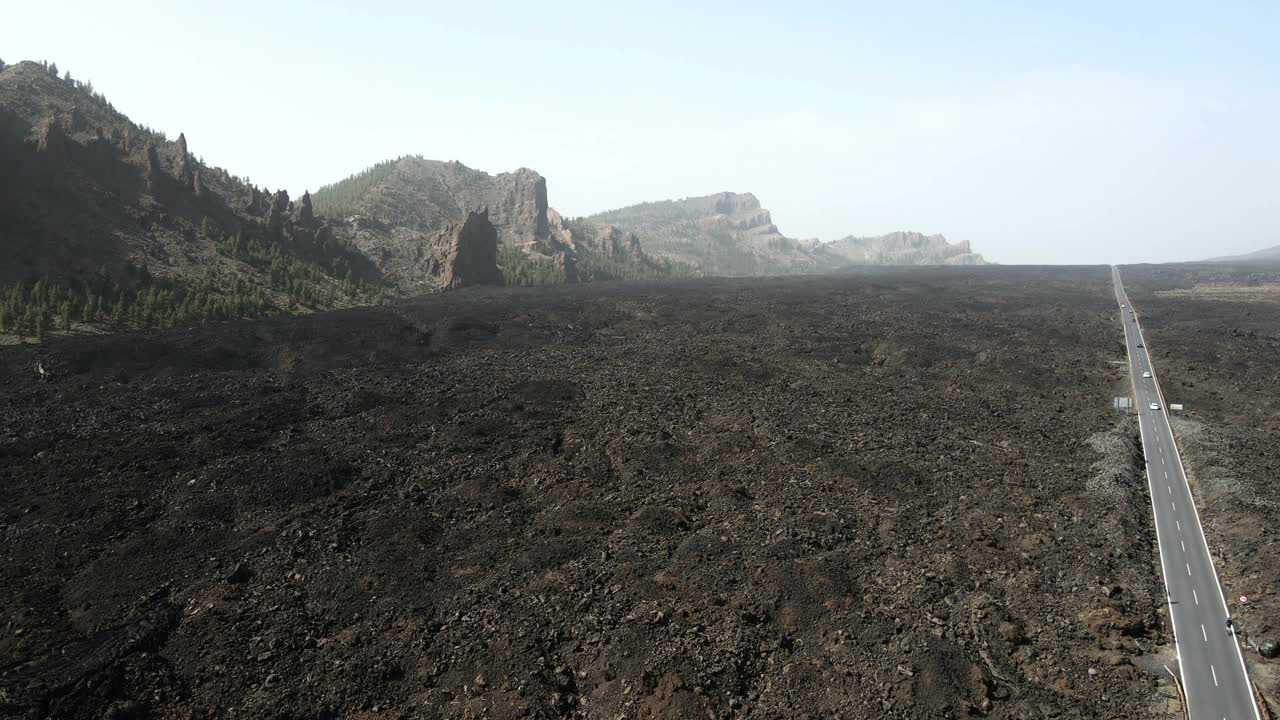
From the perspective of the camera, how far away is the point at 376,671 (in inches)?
878

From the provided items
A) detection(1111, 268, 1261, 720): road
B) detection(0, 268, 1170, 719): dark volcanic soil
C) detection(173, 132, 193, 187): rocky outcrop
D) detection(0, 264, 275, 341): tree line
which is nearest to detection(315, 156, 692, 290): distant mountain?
detection(173, 132, 193, 187): rocky outcrop

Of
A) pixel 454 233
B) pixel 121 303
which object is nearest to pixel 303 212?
pixel 454 233

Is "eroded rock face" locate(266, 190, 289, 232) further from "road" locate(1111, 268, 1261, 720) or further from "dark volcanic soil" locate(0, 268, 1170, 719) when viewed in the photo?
"road" locate(1111, 268, 1261, 720)

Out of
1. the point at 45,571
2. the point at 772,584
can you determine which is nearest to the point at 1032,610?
the point at 772,584

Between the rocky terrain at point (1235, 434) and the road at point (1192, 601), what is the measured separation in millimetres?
529

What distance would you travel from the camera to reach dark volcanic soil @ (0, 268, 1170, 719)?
21922 mm

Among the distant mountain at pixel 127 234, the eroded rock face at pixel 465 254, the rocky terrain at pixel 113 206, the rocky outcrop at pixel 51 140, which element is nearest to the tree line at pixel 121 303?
the distant mountain at pixel 127 234

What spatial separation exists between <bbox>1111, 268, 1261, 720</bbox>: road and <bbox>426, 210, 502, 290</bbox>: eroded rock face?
10551 cm

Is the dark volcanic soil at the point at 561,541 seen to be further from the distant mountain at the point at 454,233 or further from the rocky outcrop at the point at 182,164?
the distant mountain at the point at 454,233

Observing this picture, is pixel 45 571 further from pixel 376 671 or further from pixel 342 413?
pixel 342 413

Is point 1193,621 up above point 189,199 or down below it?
below

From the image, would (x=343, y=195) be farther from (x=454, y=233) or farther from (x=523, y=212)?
(x=454, y=233)

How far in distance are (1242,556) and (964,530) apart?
1088 cm

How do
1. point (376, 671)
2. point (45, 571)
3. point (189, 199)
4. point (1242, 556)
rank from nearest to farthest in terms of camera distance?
point (376, 671) → point (45, 571) → point (1242, 556) → point (189, 199)
